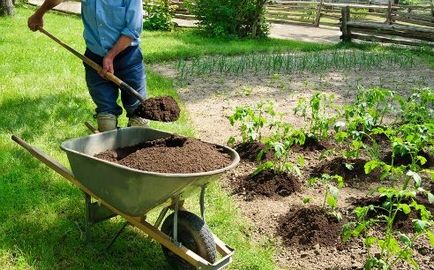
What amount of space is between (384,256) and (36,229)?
2.39 meters

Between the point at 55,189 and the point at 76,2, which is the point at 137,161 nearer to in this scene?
the point at 55,189

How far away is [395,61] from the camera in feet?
36.4

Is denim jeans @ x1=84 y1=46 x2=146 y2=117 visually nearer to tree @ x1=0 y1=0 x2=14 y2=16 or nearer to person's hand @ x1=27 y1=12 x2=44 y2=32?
person's hand @ x1=27 y1=12 x2=44 y2=32

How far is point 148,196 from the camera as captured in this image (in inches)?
111

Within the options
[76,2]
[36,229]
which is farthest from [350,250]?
[76,2]

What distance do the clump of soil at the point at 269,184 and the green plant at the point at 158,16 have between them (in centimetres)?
1183

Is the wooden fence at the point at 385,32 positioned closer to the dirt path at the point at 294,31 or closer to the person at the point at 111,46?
the dirt path at the point at 294,31

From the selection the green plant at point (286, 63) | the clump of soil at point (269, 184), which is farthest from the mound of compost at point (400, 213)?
the green plant at point (286, 63)

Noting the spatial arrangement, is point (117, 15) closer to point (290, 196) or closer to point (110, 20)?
point (110, 20)

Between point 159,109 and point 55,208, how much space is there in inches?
44.5

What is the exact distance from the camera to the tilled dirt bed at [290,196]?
11.7 ft

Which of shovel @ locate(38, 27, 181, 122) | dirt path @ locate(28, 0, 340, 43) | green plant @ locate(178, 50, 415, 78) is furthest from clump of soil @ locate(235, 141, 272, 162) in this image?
dirt path @ locate(28, 0, 340, 43)

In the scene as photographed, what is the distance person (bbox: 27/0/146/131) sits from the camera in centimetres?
393

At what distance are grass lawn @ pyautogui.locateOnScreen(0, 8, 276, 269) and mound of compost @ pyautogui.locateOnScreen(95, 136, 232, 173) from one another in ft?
2.14
